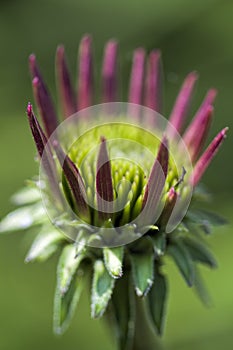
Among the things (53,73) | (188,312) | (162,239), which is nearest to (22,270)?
(188,312)

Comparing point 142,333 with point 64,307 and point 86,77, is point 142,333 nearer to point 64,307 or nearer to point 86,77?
point 64,307

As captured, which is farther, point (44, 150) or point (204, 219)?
point (204, 219)

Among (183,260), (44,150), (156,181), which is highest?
(44,150)

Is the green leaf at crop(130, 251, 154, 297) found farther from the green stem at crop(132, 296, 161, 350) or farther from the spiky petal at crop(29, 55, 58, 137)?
the spiky petal at crop(29, 55, 58, 137)

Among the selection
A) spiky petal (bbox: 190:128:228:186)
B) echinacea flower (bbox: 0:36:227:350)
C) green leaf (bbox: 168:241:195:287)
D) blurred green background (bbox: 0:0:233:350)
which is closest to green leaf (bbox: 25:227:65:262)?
echinacea flower (bbox: 0:36:227:350)

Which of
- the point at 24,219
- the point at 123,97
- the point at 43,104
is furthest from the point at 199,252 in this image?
the point at 123,97
